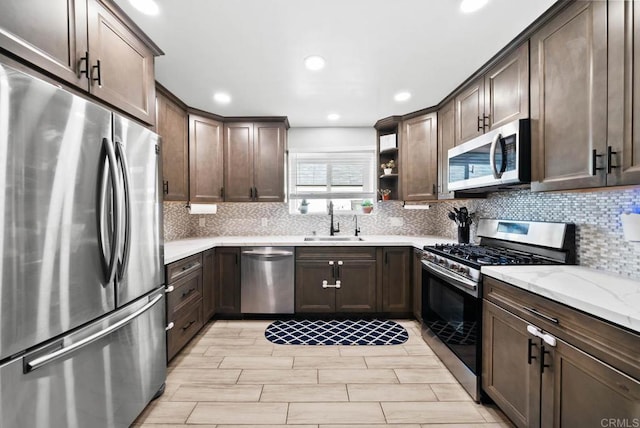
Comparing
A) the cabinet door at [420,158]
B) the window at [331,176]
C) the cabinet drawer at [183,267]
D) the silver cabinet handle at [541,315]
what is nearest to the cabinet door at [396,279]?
the cabinet door at [420,158]

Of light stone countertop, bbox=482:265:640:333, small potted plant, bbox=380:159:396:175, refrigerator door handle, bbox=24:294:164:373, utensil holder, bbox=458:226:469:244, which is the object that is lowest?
refrigerator door handle, bbox=24:294:164:373

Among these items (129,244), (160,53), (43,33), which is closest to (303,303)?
(129,244)

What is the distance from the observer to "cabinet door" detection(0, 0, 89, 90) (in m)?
1.05

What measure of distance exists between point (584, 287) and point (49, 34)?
267cm

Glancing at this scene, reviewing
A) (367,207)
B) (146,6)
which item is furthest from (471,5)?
(367,207)

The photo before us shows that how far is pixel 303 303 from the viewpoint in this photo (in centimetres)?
321

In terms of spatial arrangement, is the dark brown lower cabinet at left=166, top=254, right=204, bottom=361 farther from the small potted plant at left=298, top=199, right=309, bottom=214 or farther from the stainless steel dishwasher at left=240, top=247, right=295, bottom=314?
the small potted plant at left=298, top=199, right=309, bottom=214

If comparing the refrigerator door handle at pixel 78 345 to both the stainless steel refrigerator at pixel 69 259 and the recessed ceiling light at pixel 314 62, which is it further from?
the recessed ceiling light at pixel 314 62

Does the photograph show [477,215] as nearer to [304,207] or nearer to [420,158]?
[420,158]

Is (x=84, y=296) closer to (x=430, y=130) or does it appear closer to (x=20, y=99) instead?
(x=20, y=99)

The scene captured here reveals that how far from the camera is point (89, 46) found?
4.63 ft

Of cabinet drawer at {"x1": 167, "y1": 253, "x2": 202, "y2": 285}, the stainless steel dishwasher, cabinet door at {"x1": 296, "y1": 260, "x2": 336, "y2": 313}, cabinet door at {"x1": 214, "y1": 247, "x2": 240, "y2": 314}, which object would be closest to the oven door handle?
cabinet door at {"x1": 296, "y1": 260, "x2": 336, "y2": 313}

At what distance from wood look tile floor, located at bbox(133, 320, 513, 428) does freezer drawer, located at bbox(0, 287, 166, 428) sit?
0.99ft

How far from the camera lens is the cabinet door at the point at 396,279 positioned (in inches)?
126
